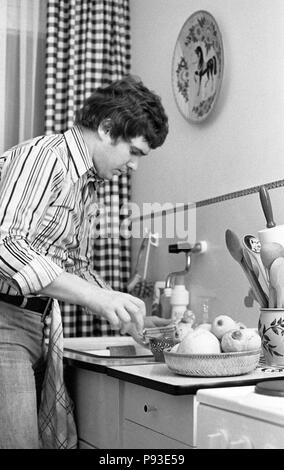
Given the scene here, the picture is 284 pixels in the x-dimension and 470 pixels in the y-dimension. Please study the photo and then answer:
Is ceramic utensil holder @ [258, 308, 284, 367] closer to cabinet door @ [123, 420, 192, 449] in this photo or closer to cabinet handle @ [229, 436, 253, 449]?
cabinet door @ [123, 420, 192, 449]

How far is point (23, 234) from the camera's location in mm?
1486

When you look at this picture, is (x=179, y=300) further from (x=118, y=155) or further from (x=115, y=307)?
(x=115, y=307)

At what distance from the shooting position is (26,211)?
1.50 metres

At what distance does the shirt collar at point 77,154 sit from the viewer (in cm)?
172

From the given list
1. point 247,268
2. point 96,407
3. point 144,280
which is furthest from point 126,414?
point 144,280

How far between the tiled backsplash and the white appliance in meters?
0.84

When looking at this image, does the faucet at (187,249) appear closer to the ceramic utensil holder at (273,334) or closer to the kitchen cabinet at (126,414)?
the kitchen cabinet at (126,414)

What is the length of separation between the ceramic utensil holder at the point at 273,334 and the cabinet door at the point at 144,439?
1.12 feet

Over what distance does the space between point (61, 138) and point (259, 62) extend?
747mm

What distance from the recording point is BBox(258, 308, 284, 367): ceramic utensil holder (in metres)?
1.55

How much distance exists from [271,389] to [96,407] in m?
0.68

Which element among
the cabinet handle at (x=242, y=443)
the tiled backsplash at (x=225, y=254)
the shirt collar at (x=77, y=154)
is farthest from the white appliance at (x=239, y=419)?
the tiled backsplash at (x=225, y=254)

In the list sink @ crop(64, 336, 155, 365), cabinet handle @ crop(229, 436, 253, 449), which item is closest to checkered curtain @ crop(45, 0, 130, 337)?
sink @ crop(64, 336, 155, 365)
